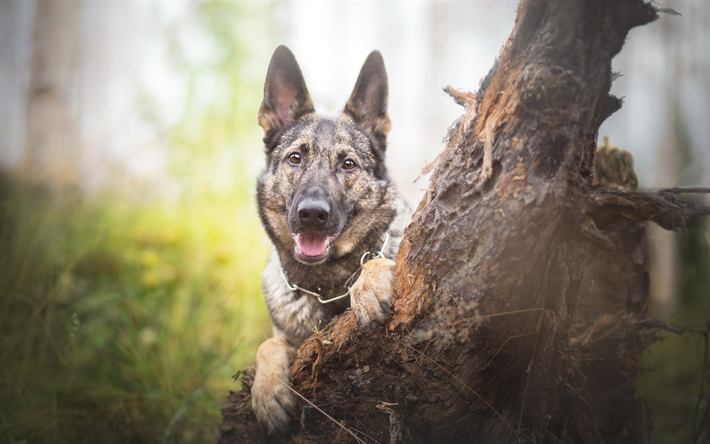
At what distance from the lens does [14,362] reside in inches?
128

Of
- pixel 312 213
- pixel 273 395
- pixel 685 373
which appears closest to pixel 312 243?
pixel 312 213

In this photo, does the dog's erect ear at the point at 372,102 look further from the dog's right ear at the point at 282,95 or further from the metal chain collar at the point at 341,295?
the metal chain collar at the point at 341,295

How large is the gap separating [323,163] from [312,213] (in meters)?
0.69

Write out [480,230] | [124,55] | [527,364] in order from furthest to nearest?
[124,55]
[527,364]
[480,230]

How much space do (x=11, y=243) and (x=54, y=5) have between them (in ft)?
20.5

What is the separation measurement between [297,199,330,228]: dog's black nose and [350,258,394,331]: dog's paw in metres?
0.74

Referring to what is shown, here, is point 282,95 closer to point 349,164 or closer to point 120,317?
point 349,164

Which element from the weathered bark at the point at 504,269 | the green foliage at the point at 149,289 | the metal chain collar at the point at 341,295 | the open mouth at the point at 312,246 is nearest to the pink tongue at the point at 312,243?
the open mouth at the point at 312,246

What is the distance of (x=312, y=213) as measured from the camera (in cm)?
277

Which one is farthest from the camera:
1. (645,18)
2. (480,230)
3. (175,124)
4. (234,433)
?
(175,124)

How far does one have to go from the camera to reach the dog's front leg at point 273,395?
7.69 ft

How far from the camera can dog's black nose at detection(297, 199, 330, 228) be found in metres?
2.76

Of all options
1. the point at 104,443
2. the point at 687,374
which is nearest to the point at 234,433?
the point at 104,443

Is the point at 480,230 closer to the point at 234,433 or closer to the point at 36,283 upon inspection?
the point at 234,433
